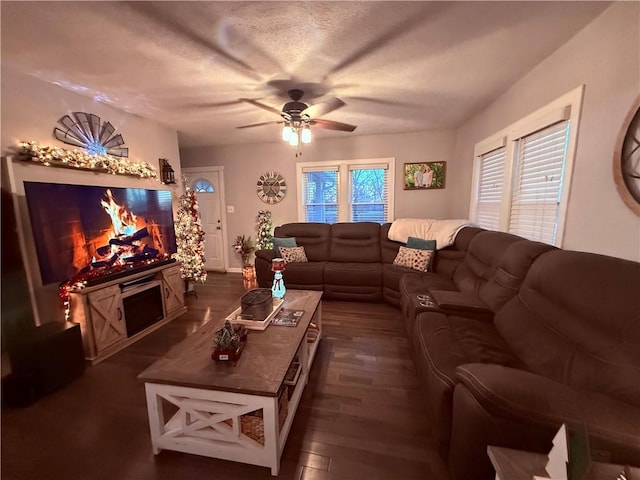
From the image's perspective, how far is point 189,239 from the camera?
3.90 metres

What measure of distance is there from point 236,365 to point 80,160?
2.52 metres

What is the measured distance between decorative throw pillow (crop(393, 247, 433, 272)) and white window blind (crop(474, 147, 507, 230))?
813 mm

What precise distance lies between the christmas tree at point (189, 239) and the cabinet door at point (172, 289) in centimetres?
59

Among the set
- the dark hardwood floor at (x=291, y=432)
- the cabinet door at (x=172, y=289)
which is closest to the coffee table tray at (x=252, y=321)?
the dark hardwood floor at (x=291, y=432)

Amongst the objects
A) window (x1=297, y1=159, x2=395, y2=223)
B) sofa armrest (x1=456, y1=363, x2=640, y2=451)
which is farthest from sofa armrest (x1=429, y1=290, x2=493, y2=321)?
window (x1=297, y1=159, x2=395, y2=223)

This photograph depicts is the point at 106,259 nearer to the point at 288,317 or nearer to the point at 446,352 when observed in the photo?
the point at 288,317

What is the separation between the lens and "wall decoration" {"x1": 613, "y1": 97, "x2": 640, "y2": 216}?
132 centimetres

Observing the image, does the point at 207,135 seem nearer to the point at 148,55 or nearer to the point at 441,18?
the point at 148,55

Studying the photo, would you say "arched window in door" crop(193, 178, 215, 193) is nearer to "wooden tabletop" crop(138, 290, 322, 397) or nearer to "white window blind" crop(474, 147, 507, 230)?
"wooden tabletop" crop(138, 290, 322, 397)

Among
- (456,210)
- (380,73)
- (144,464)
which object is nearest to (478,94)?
(380,73)

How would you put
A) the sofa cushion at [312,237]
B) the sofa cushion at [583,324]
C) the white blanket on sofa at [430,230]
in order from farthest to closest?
the sofa cushion at [312,237] → the white blanket on sofa at [430,230] → the sofa cushion at [583,324]

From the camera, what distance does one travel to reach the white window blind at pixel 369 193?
4.48 m

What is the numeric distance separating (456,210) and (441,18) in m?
3.09

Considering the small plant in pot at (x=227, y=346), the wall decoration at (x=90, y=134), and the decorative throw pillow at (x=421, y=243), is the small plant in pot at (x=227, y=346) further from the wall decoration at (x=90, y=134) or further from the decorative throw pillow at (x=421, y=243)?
the decorative throw pillow at (x=421, y=243)
